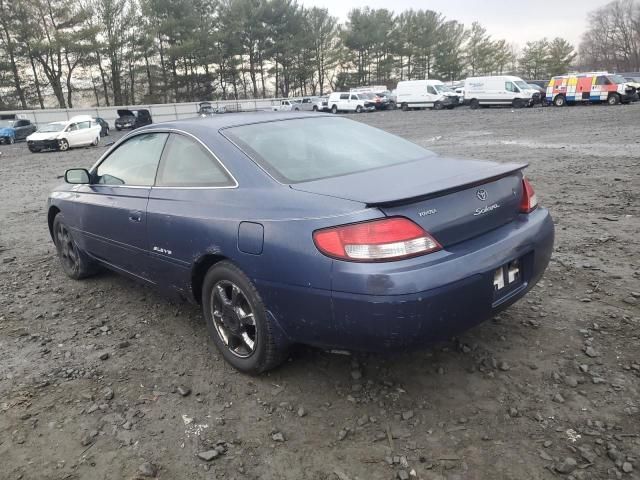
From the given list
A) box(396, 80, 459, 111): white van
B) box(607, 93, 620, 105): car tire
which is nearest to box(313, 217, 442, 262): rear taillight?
box(607, 93, 620, 105): car tire

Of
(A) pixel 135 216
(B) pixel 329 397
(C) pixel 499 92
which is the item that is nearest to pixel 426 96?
(C) pixel 499 92

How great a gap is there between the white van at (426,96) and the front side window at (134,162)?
114ft

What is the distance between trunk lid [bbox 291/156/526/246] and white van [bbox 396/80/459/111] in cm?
3524

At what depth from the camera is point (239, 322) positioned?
9.39ft

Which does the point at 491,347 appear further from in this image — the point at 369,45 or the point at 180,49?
the point at 369,45

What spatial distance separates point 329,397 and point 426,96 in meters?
36.6

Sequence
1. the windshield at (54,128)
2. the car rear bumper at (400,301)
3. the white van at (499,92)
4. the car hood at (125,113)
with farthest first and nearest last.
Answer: the car hood at (125,113), the white van at (499,92), the windshield at (54,128), the car rear bumper at (400,301)

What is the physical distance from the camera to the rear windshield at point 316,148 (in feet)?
9.35

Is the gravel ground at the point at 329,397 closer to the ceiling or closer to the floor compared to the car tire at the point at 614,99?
closer to the floor

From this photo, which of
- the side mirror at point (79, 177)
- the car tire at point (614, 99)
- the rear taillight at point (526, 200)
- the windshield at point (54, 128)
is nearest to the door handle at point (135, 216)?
the side mirror at point (79, 177)

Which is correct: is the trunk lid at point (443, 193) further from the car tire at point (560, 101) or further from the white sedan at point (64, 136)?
the car tire at point (560, 101)

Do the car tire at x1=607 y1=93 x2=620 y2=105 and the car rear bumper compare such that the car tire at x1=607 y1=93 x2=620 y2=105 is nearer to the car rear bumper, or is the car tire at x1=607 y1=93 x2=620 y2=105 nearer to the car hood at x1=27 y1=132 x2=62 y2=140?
the car hood at x1=27 y1=132 x2=62 y2=140

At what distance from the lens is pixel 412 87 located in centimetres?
3734

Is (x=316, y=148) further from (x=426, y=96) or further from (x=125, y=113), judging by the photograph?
(x=125, y=113)
